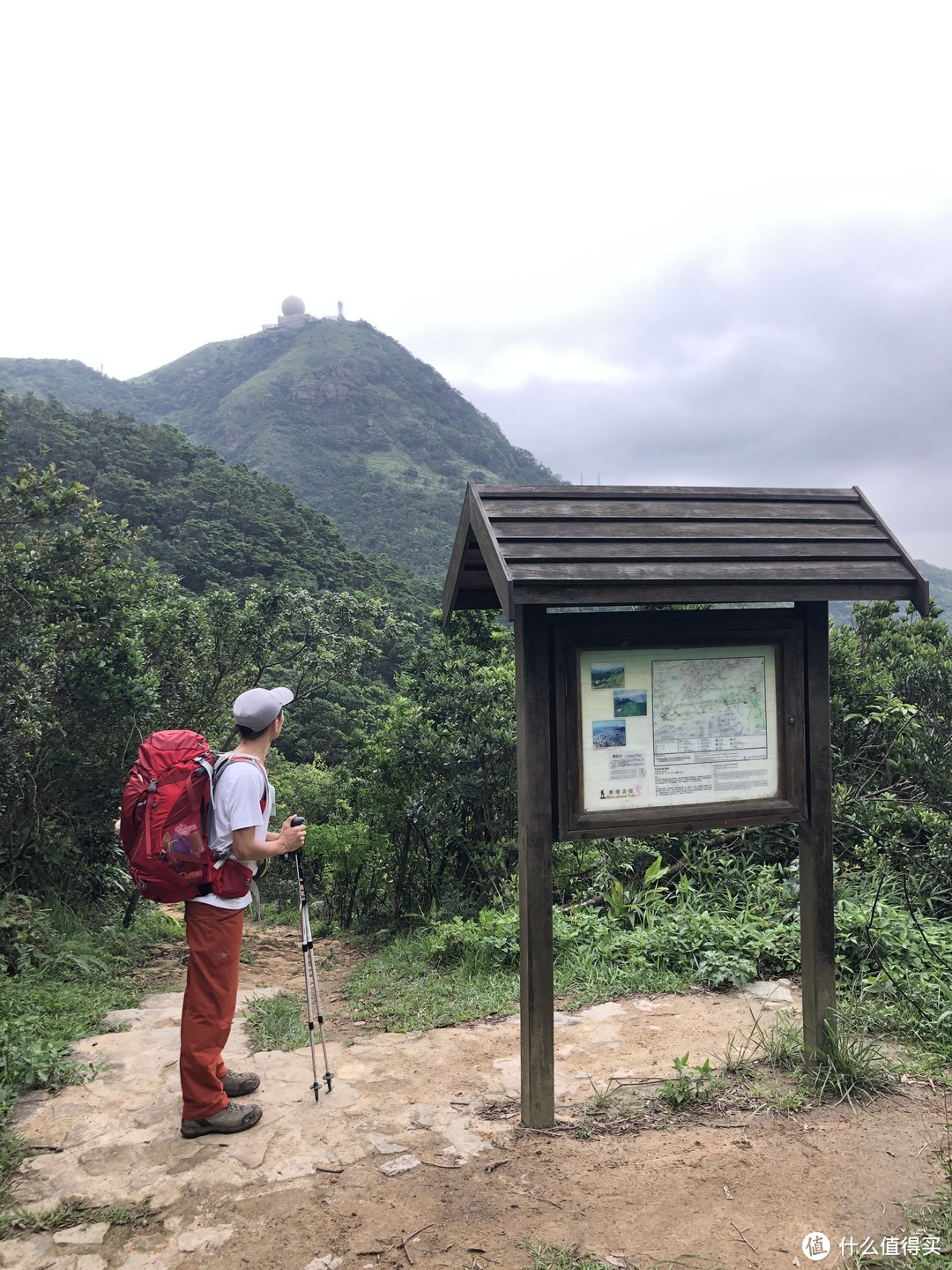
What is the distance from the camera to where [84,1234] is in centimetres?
275

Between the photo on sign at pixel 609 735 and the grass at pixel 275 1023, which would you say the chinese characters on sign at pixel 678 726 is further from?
the grass at pixel 275 1023

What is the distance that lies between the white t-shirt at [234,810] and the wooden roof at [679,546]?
1.29 metres

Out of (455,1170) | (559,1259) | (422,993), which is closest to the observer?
(559,1259)

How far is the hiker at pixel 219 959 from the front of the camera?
11.1ft

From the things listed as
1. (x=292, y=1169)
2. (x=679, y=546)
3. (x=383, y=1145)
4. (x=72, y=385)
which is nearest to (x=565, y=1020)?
(x=383, y=1145)

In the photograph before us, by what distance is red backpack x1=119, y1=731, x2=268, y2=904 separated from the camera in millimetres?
→ 3385

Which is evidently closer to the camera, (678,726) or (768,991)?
(678,726)

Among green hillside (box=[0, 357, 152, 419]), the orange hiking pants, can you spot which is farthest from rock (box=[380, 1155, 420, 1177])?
green hillside (box=[0, 357, 152, 419])

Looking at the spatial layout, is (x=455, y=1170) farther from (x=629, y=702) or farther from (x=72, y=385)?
(x=72, y=385)

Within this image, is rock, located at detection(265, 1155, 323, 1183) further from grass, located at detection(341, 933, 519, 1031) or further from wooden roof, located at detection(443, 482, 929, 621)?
wooden roof, located at detection(443, 482, 929, 621)

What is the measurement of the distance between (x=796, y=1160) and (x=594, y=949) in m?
2.53

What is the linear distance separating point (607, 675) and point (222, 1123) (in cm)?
237

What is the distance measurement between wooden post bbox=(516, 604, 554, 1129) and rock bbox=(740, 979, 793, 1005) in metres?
1.92

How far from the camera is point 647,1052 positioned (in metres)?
4.14
